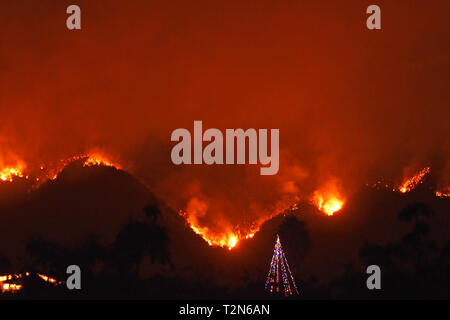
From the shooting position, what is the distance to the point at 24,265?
60812mm

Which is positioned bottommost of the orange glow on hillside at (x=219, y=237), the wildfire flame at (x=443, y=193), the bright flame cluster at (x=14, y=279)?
the bright flame cluster at (x=14, y=279)

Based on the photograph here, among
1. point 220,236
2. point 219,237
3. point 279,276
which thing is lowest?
point 279,276

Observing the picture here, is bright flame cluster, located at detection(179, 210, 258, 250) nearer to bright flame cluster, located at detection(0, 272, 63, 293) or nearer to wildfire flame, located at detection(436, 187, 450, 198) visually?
bright flame cluster, located at detection(0, 272, 63, 293)

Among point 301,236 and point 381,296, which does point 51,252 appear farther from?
point 381,296

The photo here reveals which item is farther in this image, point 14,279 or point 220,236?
point 220,236

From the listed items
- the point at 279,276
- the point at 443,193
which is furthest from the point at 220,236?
the point at 443,193

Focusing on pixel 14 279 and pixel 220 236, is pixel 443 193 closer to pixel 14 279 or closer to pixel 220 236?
pixel 220 236

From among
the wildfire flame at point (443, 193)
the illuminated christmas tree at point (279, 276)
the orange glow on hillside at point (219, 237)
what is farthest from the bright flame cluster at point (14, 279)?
the wildfire flame at point (443, 193)

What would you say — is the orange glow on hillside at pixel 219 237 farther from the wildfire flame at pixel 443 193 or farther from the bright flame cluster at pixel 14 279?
the wildfire flame at pixel 443 193

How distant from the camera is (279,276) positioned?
201 ft

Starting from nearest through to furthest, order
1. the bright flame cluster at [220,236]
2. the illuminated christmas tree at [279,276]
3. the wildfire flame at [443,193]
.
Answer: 1. the illuminated christmas tree at [279,276]
2. the bright flame cluster at [220,236]
3. the wildfire flame at [443,193]

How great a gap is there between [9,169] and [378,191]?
116ft

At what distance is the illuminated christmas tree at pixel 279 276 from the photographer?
5881cm
